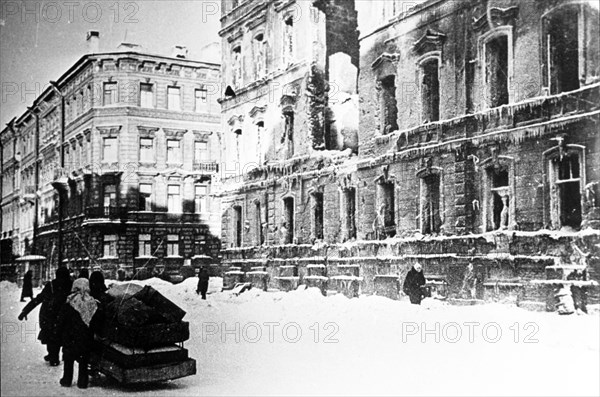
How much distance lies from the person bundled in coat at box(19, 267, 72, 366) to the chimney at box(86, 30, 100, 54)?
2116 millimetres

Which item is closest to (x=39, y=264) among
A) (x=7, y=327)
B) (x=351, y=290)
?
(x=7, y=327)

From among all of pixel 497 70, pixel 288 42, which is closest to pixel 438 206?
pixel 497 70

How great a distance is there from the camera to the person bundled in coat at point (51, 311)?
6449 millimetres

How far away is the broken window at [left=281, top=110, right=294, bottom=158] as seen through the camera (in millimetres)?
7105

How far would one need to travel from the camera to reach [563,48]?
18.1ft

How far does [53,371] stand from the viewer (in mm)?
6422

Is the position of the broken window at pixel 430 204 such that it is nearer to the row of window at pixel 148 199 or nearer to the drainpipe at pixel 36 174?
the row of window at pixel 148 199

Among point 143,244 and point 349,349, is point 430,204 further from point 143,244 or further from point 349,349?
point 143,244

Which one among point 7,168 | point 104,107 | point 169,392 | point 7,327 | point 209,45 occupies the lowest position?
point 169,392

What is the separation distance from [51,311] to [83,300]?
51cm

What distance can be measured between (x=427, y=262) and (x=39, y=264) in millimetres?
3566

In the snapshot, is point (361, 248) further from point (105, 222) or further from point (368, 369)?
point (105, 222)

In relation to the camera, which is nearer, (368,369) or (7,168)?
(368,369)

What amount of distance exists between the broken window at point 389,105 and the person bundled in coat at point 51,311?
10.3ft
